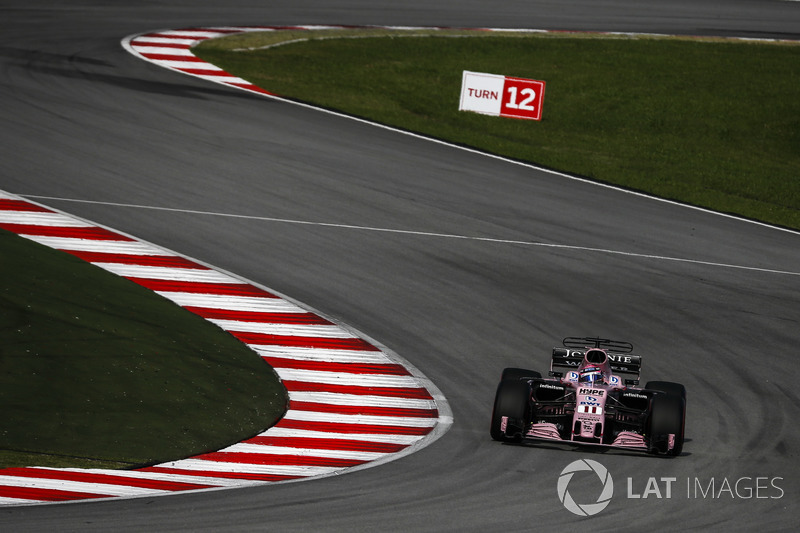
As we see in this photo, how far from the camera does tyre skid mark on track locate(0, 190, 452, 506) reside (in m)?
9.68

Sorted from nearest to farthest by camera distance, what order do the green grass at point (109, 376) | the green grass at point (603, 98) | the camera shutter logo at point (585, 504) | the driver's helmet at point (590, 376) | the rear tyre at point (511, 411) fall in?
1. the camera shutter logo at point (585, 504)
2. the green grass at point (109, 376)
3. the rear tyre at point (511, 411)
4. the driver's helmet at point (590, 376)
5. the green grass at point (603, 98)

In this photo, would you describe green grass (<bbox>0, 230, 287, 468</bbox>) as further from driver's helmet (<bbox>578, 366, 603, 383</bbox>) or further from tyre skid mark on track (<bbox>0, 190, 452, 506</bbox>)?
driver's helmet (<bbox>578, 366, 603, 383</bbox>)

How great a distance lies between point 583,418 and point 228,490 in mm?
3516

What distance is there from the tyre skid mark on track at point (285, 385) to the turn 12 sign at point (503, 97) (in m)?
9.99

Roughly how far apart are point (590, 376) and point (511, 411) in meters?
0.96

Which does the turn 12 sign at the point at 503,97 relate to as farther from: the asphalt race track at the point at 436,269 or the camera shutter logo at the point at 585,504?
the camera shutter logo at the point at 585,504

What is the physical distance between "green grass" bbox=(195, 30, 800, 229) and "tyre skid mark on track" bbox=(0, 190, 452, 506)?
804 centimetres

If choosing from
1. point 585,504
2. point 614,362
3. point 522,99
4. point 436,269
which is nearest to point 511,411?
point 614,362

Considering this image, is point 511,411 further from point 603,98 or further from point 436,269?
point 603,98

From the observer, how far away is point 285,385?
13.5 meters

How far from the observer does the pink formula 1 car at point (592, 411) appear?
11.3 meters

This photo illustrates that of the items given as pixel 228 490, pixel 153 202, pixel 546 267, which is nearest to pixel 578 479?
pixel 228 490

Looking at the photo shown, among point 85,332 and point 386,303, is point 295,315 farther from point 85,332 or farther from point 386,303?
point 85,332

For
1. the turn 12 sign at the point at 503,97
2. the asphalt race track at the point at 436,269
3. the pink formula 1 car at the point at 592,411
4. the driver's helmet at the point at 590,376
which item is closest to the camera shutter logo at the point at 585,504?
the asphalt race track at the point at 436,269
